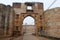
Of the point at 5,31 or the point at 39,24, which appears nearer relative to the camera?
the point at 5,31

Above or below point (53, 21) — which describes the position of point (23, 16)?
above

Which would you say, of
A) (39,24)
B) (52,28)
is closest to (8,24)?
(52,28)

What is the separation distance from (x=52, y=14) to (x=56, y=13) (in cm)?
68

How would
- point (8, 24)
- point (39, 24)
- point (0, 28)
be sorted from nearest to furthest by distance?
1. point (0, 28)
2. point (8, 24)
3. point (39, 24)

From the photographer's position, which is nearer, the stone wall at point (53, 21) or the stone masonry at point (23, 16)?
the stone masonry at point (23, 16)

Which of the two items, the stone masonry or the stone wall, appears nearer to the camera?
the stone masonry

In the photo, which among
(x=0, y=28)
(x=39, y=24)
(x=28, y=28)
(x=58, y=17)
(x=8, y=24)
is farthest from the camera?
(x=28, y=28)

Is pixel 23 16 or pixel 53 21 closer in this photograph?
pixel 53 21

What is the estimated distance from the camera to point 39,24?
78.4 ft

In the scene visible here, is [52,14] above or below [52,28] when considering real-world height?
above

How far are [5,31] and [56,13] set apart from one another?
843cm

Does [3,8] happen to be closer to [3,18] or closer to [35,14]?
[3,18]

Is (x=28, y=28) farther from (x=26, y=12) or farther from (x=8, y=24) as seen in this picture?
(x=8, y=24)

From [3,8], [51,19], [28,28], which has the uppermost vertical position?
[3,8]
